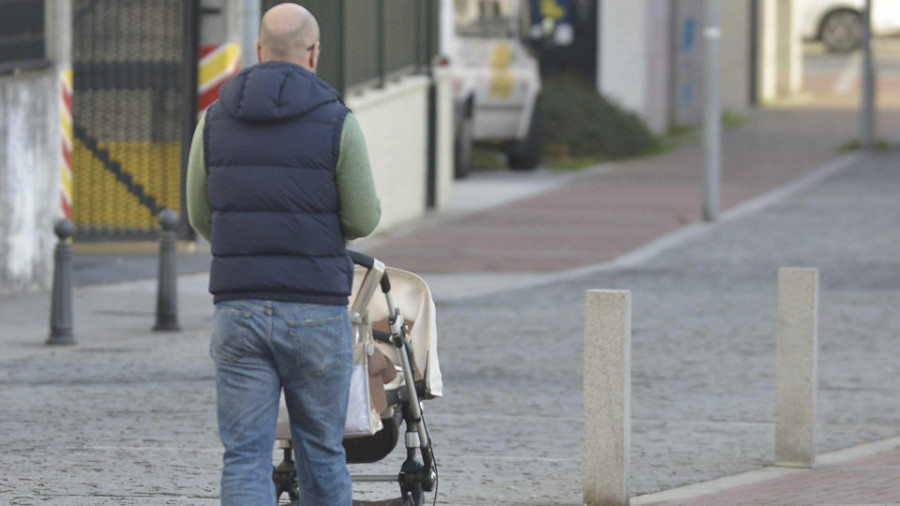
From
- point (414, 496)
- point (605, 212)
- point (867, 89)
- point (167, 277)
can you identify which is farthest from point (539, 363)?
point (867, 89)

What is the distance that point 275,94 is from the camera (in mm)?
4727

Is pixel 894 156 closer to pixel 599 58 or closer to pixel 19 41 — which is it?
pixel 599 58

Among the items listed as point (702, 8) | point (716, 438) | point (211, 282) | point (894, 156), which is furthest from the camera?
point (702, 8)

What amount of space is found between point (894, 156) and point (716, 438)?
21.3 metres

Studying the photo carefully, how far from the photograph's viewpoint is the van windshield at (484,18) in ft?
80.6

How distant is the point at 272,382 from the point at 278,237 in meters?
0.41

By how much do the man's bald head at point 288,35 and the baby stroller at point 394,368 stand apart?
2.15 feet

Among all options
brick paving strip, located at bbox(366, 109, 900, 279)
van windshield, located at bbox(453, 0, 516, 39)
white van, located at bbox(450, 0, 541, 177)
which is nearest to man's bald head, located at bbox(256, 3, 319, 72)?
brick paving strip, located at bbox(366, 109, 900, 279)

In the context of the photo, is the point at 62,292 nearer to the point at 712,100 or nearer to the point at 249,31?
the point at 249,31

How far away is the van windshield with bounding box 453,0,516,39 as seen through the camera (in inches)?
967

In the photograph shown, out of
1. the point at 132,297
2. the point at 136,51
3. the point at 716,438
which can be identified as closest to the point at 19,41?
the point at 132,297

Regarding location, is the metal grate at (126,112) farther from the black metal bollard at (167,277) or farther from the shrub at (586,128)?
the shrub at (586,128)

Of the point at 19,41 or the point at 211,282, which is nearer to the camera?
the point at 211,282

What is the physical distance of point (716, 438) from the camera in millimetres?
8195
